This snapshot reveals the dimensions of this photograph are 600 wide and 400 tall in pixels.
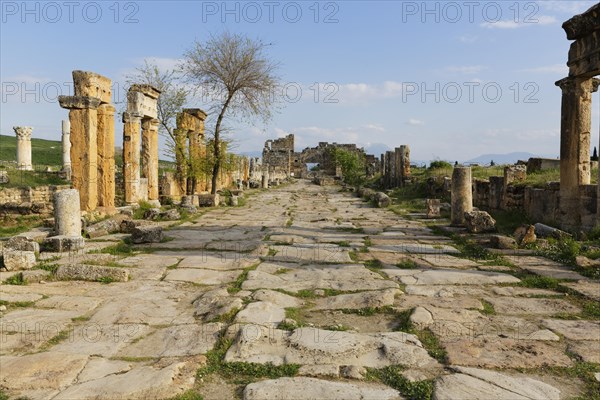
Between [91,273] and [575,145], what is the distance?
32.0ft

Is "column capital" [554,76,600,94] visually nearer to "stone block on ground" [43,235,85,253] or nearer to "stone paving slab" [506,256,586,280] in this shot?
"stone paving slab" [506,256,586,280]

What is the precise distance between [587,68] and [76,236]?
34.0 ft

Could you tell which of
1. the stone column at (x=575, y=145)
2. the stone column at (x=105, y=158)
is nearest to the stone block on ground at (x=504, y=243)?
the stone column at (x=575, y=145)

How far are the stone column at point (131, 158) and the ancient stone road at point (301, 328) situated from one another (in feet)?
23.4

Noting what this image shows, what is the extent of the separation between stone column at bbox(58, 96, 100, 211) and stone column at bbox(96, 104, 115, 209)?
33 cm

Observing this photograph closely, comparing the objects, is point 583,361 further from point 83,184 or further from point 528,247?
point 83,184

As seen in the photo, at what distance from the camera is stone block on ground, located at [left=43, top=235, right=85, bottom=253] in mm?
7707

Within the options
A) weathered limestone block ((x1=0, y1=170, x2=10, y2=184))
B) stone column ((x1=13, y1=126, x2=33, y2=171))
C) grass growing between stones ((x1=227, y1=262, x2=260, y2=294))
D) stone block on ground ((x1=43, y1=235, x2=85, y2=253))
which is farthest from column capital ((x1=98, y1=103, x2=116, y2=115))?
stone column ((x1=13, y1=126, x2=33, y2=171))

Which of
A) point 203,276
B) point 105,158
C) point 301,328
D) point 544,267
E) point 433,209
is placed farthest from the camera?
point 433,209

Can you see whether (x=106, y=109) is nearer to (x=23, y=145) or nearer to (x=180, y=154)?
(x=180, y=154)

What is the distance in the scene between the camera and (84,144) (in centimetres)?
1160

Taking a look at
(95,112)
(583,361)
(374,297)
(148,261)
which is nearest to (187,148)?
(95,112)

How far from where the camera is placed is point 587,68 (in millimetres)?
9445

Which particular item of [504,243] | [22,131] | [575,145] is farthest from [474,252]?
[22,131]
